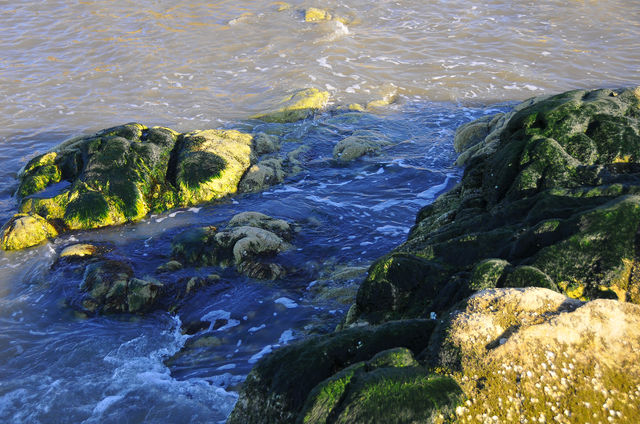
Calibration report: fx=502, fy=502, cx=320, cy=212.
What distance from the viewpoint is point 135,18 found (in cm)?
2672

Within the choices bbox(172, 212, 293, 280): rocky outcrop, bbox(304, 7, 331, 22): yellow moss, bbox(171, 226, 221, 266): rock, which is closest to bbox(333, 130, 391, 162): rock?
bbox(172, 212, 293, 280): rocky outcrop

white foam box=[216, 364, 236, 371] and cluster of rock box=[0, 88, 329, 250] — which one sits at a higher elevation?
cluster of rock box=[0, 88, 329, 250]

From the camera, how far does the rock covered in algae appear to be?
12016mm

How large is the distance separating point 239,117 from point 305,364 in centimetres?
1407

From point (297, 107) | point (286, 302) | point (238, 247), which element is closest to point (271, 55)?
point (297, 107)

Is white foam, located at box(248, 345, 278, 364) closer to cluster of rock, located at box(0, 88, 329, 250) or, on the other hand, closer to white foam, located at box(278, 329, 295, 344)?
white foam, located at box(278, 329, 295, 344)

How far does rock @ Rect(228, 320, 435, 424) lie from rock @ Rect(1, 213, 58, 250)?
8.57 meters

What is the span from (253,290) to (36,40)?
72.6ft

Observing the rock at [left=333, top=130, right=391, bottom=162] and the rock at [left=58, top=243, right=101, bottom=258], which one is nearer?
the rock at [left=58, top=243, right=101, bottom=258]

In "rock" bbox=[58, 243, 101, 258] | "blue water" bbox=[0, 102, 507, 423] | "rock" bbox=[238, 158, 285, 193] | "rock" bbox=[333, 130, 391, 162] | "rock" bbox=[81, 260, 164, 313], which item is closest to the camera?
"blue water" bbox=[0, 102, 507, 423]

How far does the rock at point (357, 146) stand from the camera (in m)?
14.7

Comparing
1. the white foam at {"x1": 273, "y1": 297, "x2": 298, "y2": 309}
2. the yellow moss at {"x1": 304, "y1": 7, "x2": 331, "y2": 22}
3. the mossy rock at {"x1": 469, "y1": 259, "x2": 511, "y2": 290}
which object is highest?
the yellow moss at {"x1": 304, "y1": 7, "x2": 331, "y2": 22}

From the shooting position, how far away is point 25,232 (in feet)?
37.0

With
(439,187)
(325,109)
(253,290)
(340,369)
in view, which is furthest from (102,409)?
(325,109)
